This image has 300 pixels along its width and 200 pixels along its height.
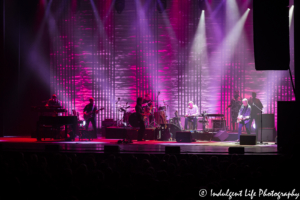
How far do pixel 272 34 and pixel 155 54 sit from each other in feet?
27.7

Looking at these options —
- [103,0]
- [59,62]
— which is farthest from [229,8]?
[59,62]

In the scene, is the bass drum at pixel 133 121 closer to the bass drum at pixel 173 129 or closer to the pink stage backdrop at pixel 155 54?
the bass drum at pixel 173 129

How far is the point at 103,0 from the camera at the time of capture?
1452 cm

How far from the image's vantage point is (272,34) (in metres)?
6.25

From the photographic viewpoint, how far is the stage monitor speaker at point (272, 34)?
622cm

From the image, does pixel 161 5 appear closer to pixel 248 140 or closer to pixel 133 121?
pixel 133 121

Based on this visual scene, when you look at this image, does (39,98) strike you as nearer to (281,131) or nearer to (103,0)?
(103,0)

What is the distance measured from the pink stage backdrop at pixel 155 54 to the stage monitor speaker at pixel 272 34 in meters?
7.74

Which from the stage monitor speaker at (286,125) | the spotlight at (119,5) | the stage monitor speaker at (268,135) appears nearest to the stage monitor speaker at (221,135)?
the stage monitor speaker at (268,135)

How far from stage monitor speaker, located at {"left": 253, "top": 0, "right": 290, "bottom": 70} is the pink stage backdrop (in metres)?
7.74

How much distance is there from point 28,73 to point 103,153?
9218 mm
